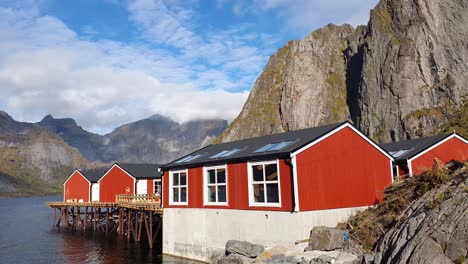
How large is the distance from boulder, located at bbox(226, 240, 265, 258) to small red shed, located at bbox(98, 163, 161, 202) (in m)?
33.2

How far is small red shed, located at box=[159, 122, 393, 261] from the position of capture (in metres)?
21.6

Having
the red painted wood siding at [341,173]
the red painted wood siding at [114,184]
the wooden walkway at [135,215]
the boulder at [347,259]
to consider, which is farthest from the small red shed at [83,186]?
the boulder at [347,259]

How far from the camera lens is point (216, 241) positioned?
25234 millimetres

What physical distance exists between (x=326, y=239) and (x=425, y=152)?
58.8ft

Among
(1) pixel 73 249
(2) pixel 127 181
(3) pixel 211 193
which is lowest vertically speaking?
(1) pixel 73 249

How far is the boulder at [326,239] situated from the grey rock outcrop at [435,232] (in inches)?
92.0

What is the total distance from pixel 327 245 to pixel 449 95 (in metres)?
83.5

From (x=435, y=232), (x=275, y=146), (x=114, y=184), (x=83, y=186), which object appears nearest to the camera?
(x=435, y=232)

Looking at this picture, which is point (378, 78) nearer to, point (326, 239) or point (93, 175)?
point (93, 175)

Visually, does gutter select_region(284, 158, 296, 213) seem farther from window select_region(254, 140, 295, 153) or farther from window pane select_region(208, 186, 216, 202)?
window pane select_region(208, 186, 216, 202)

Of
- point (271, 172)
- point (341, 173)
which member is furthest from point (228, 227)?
point (341, 173)

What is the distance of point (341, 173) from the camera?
930 inches

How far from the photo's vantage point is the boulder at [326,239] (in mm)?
19250

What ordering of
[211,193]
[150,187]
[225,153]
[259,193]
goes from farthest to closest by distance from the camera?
[150,187] → [225,153] → [211,193] → [259,193]
